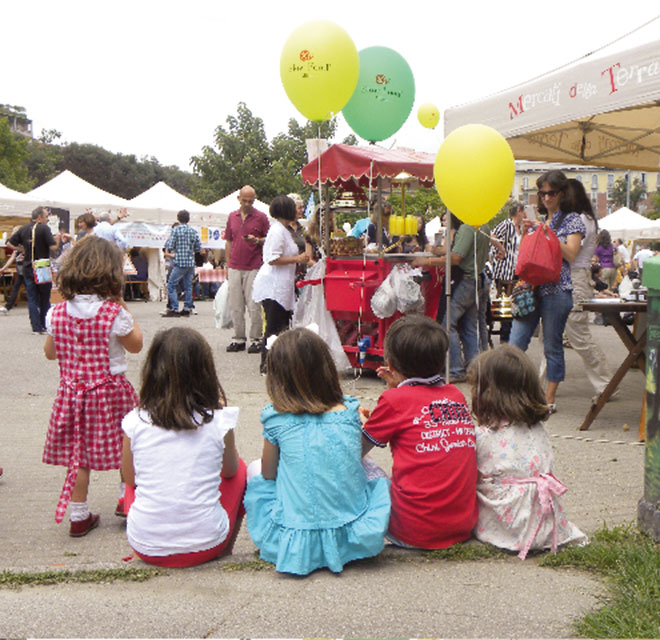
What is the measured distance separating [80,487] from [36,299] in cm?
926

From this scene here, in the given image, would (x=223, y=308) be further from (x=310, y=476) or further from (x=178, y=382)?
(x=310, y=476)

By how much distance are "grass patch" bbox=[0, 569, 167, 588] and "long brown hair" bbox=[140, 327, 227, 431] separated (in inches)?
24.2

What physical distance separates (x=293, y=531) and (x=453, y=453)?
2.52 ft

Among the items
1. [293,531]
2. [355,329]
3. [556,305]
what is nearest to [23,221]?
[355,329]

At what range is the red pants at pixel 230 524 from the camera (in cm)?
342

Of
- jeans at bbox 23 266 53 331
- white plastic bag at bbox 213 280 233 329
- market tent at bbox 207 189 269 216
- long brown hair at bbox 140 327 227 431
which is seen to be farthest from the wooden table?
market tent at bbox 207 189 269 216

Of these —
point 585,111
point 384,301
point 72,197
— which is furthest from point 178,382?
point 72,197

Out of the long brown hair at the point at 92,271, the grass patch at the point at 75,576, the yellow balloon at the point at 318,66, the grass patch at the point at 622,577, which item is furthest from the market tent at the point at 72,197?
the grass patch at the point at 622,577

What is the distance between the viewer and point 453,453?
348cm

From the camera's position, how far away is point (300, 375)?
3379 mm

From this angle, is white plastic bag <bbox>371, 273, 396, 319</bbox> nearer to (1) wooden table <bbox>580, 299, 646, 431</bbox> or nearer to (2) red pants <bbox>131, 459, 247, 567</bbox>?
(1) wooden table <bbox>580, 299, 646, 431</bbox>

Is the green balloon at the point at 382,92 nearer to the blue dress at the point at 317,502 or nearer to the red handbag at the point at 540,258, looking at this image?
the red handbag at the point at 540,258

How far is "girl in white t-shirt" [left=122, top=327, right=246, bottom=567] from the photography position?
11.1 ft

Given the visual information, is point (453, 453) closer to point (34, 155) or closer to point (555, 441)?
point (555, 441)
